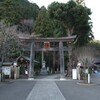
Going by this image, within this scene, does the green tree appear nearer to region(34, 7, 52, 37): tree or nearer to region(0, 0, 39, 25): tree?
region(0, 0, 39, 25): tree

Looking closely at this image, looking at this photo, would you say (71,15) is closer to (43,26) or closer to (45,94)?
(43,26)

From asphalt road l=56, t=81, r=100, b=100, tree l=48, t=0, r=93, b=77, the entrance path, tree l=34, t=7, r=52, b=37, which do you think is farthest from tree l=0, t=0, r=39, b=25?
the entrance path

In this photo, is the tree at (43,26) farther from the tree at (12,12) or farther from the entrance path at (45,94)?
the entrance path at (45,94)

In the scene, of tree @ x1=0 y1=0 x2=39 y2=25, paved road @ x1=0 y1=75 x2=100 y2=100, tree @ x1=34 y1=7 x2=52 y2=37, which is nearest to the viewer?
paved road @ x1=0 y1=75 x2=100 y2=100

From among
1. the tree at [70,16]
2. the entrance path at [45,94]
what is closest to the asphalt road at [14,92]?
the entrance path at [45,94]

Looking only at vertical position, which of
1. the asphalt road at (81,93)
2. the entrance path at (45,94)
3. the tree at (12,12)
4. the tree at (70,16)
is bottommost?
the asphalt road at (81,93)

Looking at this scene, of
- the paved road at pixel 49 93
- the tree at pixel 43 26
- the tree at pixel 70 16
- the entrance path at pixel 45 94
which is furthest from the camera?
the tree at pixel 43 26

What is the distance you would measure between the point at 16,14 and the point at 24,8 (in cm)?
841

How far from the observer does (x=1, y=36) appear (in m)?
38.0

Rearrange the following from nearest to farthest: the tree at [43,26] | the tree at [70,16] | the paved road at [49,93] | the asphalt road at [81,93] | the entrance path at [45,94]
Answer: the entrance path at [45,94] → the paved road at [49,93] → the asphalt road at [81,93] → the tree at [70,16] → the tree at [43,26]

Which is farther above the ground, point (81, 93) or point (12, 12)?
point (12, 12)

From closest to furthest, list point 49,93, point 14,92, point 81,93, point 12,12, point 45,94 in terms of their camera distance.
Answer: point 45,94, point 49,93, point 81,93, point 14,92, point 12,12

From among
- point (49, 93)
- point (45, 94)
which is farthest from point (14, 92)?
point (45, 94)

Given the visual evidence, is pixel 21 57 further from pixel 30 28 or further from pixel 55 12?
pixel 30 28
